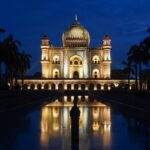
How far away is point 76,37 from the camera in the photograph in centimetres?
10325

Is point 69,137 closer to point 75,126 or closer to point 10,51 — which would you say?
point 75,126

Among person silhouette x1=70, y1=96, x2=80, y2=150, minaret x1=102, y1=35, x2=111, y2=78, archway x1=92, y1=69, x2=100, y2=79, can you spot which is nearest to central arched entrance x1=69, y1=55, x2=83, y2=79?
archway x1=92, y1=69, x2=100, y2=79

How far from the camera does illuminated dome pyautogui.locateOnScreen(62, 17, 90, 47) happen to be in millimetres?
102688

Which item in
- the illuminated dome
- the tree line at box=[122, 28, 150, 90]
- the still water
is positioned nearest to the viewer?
the still water

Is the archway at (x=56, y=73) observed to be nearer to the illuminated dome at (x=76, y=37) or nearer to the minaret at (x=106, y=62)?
the illuminated dome at (x=76, y=37)

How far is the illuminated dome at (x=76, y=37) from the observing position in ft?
337

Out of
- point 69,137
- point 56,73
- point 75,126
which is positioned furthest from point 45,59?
point 75,126

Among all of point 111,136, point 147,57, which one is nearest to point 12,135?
point 111,136

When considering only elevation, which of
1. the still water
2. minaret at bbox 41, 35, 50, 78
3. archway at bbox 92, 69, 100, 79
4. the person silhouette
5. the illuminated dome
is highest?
the illuminated dome

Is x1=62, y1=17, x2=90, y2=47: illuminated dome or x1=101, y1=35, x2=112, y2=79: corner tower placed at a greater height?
x1=62, y1=17, x2=90, y2=47: illuminated dome

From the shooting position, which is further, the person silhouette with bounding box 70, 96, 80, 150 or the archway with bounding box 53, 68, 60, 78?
the archway with bounding box 53, 68, 60, 78

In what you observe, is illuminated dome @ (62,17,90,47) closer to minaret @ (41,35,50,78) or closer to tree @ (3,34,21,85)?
minaret @ (41,35,50,78)

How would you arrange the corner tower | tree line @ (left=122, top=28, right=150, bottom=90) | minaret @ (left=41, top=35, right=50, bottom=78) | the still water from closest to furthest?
1. the still water
2. tree line @ (left=122, top=28, right=150, bottom=90)
3. the corner tower
4. minaret @ (left=41, top=35, right=50, bottom=78)

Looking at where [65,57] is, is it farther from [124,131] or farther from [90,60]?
[124,131]
